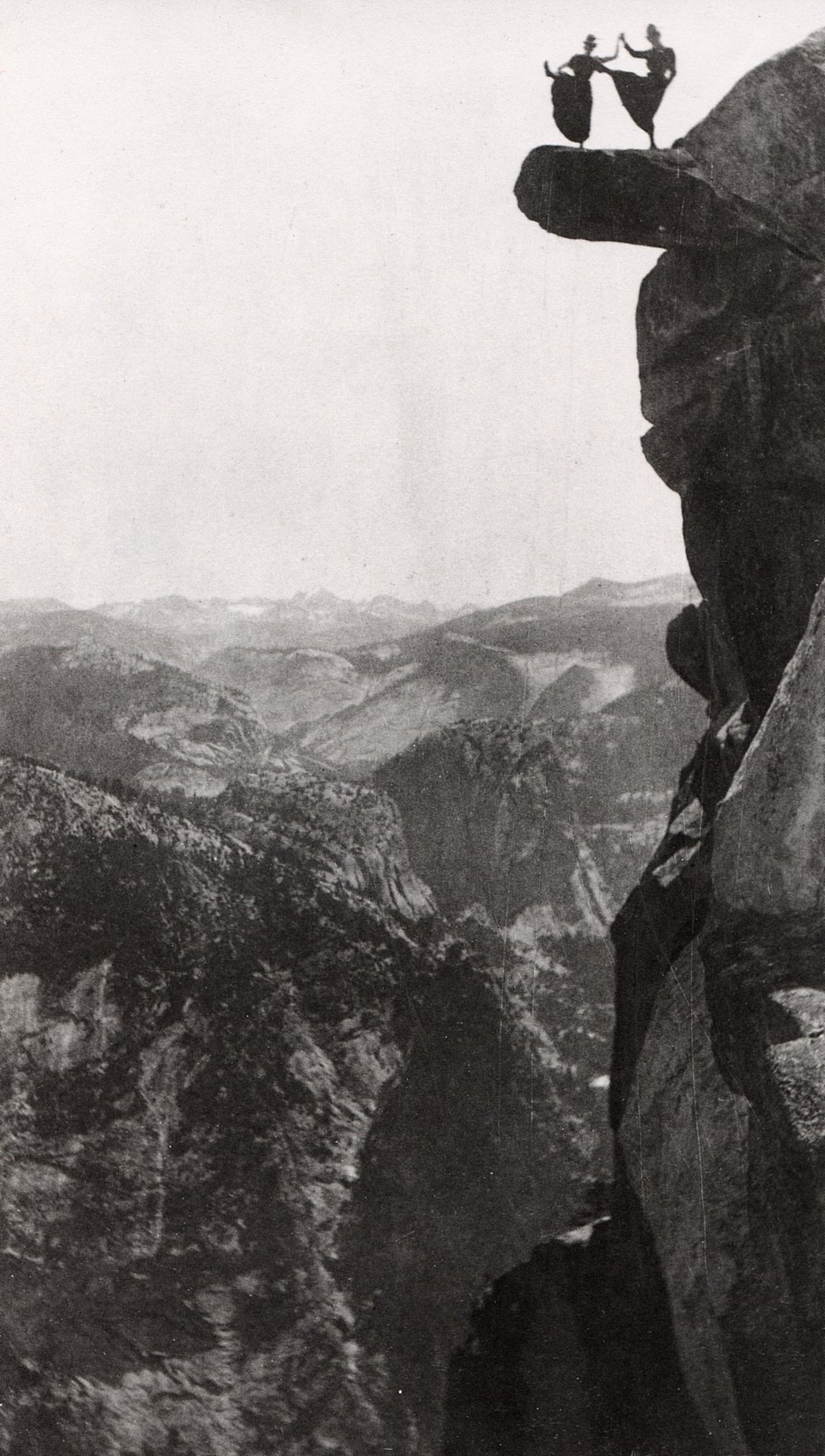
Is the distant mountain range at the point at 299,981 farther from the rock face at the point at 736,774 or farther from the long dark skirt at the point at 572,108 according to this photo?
the long dark skirt at the point at 572,108

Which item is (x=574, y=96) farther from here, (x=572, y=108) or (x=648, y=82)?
(x=648, y=82)

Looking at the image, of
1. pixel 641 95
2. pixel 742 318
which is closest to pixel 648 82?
pixel 641 95

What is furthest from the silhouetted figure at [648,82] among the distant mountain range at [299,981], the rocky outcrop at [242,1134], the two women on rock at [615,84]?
the rocky outcrop at [242,1134]

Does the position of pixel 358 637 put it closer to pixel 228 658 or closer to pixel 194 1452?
pixel 228 658

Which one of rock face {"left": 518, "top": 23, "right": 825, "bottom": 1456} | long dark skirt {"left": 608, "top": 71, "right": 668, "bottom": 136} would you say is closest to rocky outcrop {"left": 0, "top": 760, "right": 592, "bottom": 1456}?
rock face {"left": 518, "top": 23, "right": 825, "bottom": 1456}

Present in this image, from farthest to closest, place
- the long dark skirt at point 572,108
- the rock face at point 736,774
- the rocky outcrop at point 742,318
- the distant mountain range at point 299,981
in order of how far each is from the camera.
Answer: the distant mountain range at point 299,981
the long dark skirt at point 572,108
the rocky outcrop at point 742,318
the rock face at point 736,774

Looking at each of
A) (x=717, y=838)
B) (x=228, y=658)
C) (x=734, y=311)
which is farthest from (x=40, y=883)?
(x=734, y=311)
